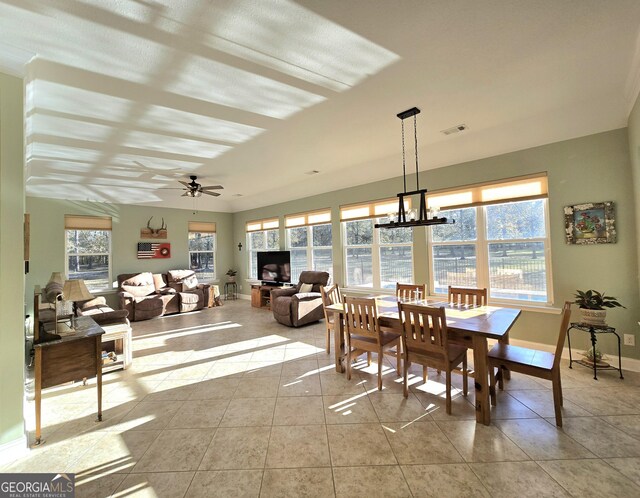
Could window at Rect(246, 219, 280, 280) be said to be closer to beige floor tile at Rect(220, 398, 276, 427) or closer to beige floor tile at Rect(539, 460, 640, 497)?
beige floor tile at Rect(220, 398, 276, 427)

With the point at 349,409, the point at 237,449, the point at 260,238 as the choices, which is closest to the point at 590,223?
the point at 349,409

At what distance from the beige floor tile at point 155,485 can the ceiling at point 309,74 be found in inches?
112

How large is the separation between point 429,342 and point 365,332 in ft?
2.26

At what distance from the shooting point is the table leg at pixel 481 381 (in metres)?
2.24

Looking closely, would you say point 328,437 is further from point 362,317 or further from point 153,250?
point 153,250

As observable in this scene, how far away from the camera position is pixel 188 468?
185 centimetres

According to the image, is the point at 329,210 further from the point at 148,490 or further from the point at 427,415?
the point at 148,490

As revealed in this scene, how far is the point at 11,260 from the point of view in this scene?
1980 millimetres

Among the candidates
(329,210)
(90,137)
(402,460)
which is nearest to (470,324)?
(402,460)

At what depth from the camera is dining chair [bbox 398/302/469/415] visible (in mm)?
2381

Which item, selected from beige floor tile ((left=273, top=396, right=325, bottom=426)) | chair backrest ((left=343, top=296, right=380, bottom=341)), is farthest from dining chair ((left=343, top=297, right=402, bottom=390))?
beige floor tile ((left=273, top=396, right=325, bottom=426))

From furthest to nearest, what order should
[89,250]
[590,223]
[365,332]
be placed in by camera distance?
[89,250], [590,223], [365,332]

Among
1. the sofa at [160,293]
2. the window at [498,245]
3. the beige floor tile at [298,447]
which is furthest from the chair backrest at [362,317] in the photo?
the sofa at [160,293]

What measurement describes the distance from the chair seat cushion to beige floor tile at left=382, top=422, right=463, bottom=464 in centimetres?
80
